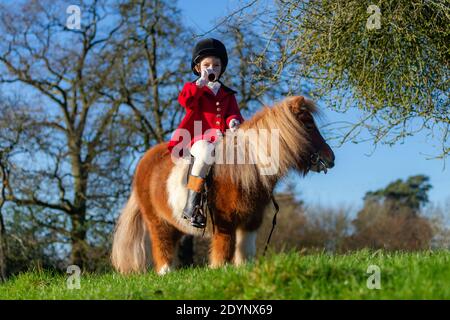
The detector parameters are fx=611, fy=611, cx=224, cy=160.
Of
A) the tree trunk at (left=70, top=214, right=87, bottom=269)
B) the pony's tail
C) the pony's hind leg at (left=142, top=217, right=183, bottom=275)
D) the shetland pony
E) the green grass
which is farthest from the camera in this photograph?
the tree trunk at (left=70, top=214, right=87, bottom=269)

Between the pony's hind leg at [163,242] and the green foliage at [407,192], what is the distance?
1460 inches

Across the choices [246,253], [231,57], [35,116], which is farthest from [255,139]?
[35,116]

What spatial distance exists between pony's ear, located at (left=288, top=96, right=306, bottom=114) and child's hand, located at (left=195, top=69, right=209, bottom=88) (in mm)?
904

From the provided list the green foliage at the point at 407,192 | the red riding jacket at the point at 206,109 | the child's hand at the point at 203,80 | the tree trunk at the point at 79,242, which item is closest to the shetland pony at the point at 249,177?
the red riding jacket at the point at 206,109

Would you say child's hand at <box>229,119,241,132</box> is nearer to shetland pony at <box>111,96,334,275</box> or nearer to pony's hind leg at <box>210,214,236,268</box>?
shetland pony at <box>111,96,334,275</box>

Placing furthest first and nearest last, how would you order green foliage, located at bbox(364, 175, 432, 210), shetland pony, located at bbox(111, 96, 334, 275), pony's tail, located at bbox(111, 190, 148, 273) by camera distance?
1. green foliage, located at bbox(364, 175, 432, 210)
2. pony's tail, located at bbox(111, 190, 148, 273)
3. shetland pony, located at bbox(111, 96, 334, 275)

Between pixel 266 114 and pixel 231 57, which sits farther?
pixel 231 57

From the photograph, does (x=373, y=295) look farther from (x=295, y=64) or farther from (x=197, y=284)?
(x=295, y=64)

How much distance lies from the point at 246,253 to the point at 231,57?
34.7ft

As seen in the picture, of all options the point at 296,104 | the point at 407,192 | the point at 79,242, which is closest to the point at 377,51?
the point at 296,104

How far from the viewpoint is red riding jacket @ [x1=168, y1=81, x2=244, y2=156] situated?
235 inches

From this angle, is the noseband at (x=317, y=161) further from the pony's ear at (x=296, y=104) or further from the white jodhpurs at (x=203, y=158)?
the white jodhpurs at (x=203, y=158)

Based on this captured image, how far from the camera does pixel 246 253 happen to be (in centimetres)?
584

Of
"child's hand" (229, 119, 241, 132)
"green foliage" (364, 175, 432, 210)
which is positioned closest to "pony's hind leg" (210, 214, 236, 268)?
"child's hand" (229, 119, 241, 132)
